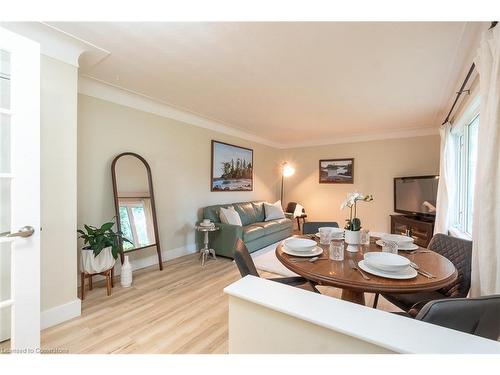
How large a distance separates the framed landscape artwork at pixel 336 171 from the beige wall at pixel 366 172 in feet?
0.29

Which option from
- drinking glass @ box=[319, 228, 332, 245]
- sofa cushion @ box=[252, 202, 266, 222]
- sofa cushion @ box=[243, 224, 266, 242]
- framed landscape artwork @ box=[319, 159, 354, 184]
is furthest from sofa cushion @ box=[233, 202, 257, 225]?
drinking glass @ box=[319, 228, 332, 245]

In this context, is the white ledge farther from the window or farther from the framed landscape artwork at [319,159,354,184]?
the framed landscape artwork at [319,159,354,184]

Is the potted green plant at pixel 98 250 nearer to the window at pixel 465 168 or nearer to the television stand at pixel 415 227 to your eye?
the window at pixel 465 168

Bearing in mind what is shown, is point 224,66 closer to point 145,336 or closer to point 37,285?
point 37,285

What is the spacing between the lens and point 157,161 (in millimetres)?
3348

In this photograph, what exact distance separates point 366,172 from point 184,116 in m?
4.06

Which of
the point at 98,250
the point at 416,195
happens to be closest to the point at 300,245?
the point at 98,250

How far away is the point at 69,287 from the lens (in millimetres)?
1966

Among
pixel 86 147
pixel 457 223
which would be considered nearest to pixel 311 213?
pixel 457 223

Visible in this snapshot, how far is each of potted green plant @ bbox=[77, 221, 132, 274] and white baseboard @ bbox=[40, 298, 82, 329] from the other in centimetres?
35

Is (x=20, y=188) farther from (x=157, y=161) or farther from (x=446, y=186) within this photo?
(x=446, y=186)

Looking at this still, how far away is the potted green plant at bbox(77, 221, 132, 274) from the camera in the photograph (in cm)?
226

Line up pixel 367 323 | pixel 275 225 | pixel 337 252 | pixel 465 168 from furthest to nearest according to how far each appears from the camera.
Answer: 1. pixel 275 225
2. pixel 465 168
3. pixel 337 252
4. pixel 367 323
